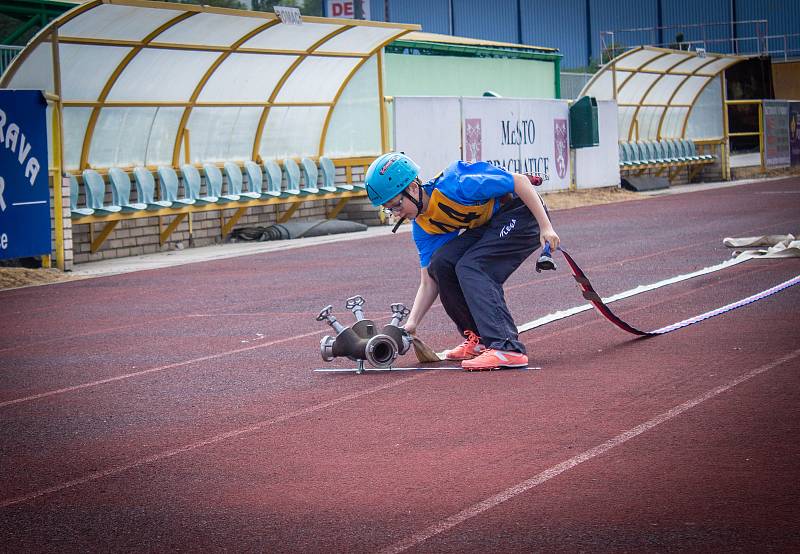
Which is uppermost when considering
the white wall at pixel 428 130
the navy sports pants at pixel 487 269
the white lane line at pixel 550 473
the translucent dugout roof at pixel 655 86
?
the translucent dugout roof at pixel 655 86

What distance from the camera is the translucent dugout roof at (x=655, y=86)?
32.5 metres

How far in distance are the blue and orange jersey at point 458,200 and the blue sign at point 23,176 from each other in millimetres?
9102

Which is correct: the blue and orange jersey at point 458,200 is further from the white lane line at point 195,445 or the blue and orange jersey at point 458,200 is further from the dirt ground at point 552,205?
the dirt ground at point 552,205

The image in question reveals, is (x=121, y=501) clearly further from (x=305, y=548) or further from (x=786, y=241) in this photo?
(x=786, y=241)

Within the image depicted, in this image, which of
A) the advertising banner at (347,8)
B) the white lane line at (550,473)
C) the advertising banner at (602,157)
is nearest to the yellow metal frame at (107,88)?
the white lane line at (550,473)

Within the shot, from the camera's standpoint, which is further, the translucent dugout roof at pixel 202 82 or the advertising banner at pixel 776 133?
the advertising banner at pixel 776 133

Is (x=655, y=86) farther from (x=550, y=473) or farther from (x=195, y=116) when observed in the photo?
(x=550, y=473)

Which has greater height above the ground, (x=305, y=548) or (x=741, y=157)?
(x=741, y=157)

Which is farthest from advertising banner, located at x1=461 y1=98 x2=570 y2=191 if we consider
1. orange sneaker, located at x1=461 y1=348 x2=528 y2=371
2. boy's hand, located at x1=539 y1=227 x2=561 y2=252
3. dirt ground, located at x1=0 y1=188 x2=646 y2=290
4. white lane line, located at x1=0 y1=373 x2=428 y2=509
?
white lane line, located at x1=0 y1=373 x2=428 y2=509

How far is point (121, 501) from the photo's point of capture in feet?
17.3

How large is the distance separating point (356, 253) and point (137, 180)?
3689 millimetres

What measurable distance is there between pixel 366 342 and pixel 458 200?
107cm

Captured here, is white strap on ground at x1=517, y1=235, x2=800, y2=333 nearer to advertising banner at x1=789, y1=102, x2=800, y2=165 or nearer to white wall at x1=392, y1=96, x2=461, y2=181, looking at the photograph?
white wall at x1=392, y1=96, x2=461, y2=181

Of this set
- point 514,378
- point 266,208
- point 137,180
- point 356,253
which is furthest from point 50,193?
point 514,378
